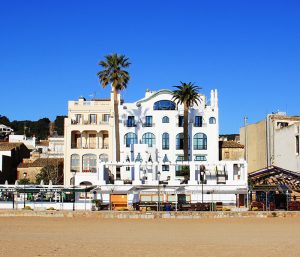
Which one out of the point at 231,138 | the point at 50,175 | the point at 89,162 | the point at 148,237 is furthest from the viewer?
the point at 231,138

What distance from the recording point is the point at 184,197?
177ft

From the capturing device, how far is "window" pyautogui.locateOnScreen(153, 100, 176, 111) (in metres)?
70.7

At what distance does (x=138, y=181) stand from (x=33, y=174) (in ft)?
90.0

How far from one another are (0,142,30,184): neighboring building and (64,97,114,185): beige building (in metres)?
12.2

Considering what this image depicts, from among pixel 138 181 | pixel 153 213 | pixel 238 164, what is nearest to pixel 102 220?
pixel 153 213

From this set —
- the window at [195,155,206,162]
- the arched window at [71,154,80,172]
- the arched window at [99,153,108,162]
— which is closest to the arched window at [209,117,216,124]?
the window at [195,155,206,162]

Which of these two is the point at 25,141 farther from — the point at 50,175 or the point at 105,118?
the point at 105,118

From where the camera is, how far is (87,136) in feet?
236

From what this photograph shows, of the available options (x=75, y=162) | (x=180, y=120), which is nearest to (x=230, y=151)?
(x=180, y=120)

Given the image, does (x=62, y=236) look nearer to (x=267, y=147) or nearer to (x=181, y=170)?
(x=181, y=170)

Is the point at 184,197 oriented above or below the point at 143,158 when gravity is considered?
below

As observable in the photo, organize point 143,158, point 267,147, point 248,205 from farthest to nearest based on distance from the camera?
point 267,147, point 143,158, point 248,205

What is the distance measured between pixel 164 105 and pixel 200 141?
620cm

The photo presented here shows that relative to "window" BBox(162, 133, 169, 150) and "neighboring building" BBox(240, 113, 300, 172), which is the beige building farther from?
"neighboring building" BBox(240, 113, 300, 172)
